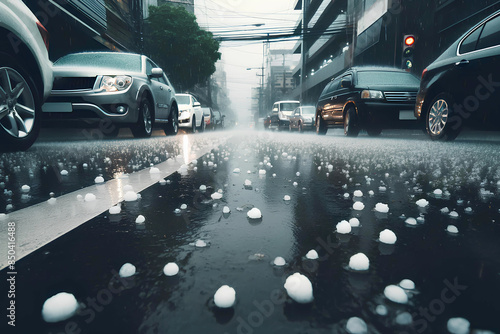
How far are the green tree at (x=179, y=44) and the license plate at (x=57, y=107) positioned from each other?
18.9 meters

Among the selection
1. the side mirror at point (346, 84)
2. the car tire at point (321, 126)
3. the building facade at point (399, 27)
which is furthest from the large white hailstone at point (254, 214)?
the building facade at point (399, 27)

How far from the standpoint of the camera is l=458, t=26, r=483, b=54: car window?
577cm

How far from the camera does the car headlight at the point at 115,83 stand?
677 centimetres

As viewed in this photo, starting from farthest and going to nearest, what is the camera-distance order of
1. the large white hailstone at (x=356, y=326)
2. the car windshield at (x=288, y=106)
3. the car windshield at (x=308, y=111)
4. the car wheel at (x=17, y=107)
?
the car windshield at (x=288, y=106)
the car windshield at (x=308, y=111)
the car wheel at (x=17, y=107)
the large white hailstone at (x=356, y=326)

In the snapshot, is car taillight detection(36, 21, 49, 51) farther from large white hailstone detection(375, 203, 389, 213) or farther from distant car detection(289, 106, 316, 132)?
distant car detection(289, 106, 316, 132)

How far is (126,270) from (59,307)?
0.81 ft

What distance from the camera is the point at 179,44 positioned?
951 inches

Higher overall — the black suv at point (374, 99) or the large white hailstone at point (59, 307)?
the black suv at point (374, 99)

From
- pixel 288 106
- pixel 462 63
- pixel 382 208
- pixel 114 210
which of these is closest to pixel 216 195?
pixel 114 210

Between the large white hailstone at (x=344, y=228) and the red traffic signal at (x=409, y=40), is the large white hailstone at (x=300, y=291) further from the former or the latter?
the red traffic signal at (x=409, y=40)

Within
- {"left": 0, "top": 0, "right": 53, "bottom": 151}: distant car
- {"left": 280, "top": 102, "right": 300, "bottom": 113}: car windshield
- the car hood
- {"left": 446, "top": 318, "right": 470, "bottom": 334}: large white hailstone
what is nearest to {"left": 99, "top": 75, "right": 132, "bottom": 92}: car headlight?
the car hood

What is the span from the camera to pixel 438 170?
3.46 m

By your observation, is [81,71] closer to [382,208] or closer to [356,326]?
[382,208]

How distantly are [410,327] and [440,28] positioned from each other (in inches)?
621
